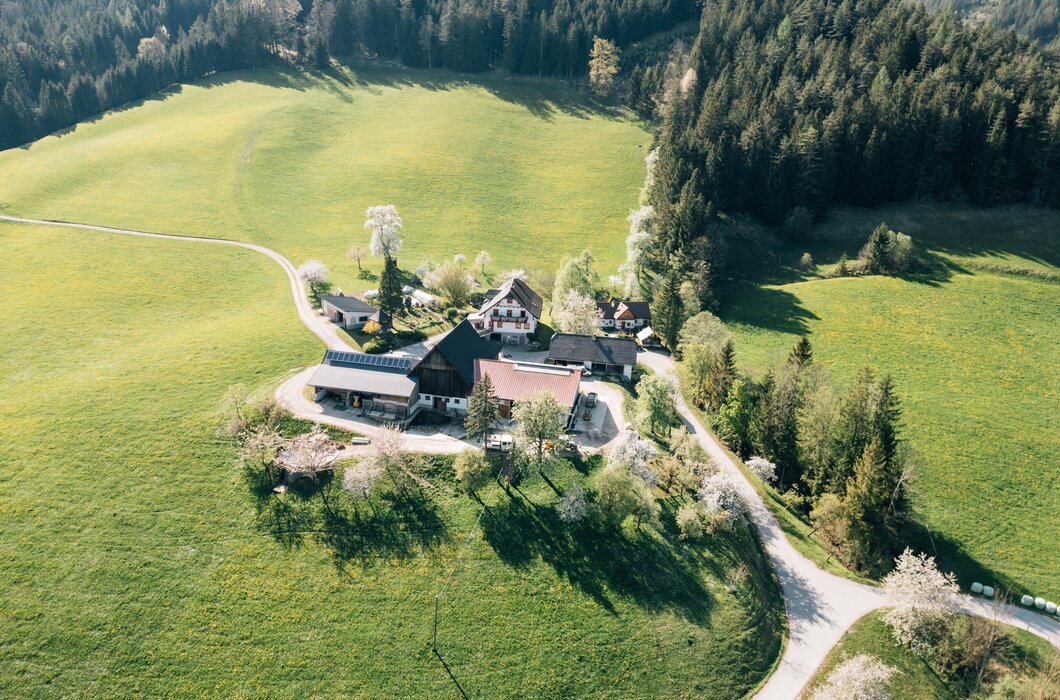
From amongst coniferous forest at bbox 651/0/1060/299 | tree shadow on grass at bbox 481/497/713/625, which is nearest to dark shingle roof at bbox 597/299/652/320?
coniferous forest at bbox 651/0/1060/299

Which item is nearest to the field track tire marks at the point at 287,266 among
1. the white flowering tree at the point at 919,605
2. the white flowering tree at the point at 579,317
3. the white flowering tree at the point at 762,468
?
the white flowering tree at the point at 579,317

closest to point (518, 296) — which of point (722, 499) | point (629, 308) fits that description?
point (629, 308)

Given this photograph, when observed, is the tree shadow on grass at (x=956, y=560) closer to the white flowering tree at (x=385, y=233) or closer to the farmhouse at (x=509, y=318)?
the farmhouse at (x=509, y=318)

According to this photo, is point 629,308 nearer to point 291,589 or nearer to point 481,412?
point 481,412

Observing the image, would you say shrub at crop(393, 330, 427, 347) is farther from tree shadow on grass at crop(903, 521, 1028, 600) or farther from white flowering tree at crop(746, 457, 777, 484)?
tree shadow on grass at crop(903, 521, 1028, 600)

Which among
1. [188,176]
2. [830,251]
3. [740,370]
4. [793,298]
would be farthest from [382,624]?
[188,176]

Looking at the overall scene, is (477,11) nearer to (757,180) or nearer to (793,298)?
(757,180)
